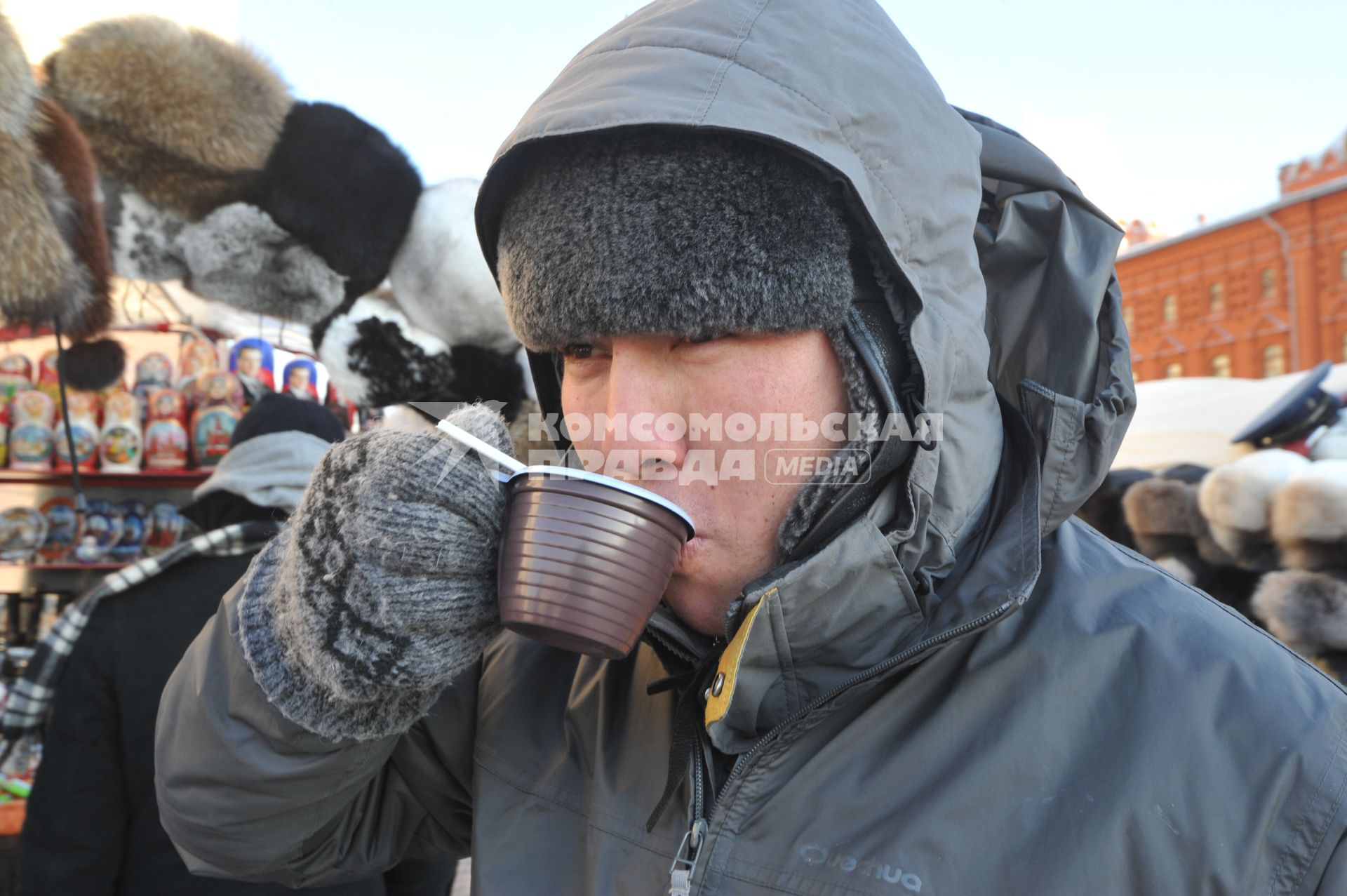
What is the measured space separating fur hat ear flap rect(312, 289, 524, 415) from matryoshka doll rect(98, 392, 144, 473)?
0.93 metres

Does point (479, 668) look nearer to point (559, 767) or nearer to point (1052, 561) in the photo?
point (559, 767)

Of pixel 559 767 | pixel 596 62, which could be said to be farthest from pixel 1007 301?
pixel 559 767

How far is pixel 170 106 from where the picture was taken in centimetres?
292

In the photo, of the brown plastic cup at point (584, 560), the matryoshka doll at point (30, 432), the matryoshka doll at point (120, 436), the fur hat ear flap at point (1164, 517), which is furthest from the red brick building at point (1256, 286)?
the brown plastic cup at point (584, 560)

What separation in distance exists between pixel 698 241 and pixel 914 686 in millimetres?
543

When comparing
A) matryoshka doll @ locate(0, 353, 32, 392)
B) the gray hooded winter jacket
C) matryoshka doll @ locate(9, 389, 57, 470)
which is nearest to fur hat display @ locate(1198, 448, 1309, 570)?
the gray hooded winter jacket

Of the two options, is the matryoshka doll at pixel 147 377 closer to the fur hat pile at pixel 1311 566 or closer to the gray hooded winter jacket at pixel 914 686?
the gray hooded winter jacket at pixel 914 686

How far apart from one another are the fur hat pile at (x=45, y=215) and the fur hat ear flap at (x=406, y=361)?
0.80 m

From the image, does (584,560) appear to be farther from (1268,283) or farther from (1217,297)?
(1217,297)

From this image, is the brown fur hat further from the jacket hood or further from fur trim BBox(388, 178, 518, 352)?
the jacket hood

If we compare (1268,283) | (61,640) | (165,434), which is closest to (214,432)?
(165,434)

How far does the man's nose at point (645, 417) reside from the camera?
1.00m

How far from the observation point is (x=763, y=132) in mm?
921

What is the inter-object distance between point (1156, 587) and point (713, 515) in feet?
1.63
